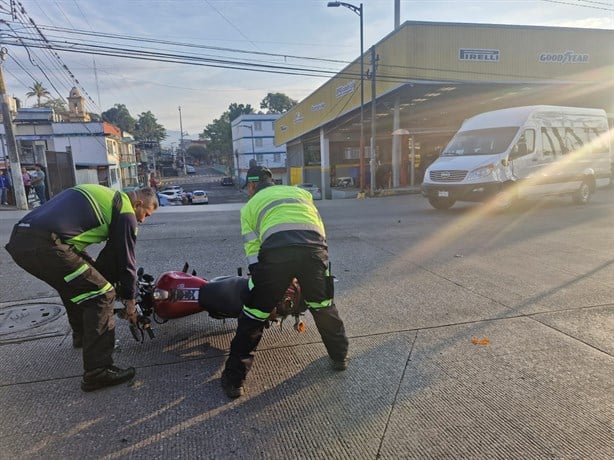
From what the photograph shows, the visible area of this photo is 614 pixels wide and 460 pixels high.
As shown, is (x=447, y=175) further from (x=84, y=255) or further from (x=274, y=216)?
(x=84, y=255)

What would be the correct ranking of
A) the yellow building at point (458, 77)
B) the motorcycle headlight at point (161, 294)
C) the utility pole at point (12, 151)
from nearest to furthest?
1. the motorcycle headlight at point (161, 294)
2. the utility pole at point (12, 151)
3. the yellow building at point (458, 77)

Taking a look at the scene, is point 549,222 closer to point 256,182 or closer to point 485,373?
point 485,373

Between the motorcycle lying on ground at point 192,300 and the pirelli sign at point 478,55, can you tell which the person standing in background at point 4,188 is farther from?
the pirelli sign at point 478,55

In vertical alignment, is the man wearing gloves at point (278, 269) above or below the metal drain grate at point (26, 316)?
above

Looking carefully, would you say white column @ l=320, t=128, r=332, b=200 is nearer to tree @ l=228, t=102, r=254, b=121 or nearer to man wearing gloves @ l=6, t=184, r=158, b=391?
man wearing gloves @ l=6, t=184, r=158, b=391

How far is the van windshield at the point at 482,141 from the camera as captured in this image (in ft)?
37.0

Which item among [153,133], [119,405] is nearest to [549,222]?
[119,405]

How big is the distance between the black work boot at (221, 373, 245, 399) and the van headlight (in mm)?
9550

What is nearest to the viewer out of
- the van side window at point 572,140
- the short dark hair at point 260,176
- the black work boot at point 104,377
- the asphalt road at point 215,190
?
the black work boot at point 104,377

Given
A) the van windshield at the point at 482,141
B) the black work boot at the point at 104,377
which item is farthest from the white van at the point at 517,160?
the black work boot at the point at 104,377

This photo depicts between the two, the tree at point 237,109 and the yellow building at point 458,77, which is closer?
the yellow building at point 458,77

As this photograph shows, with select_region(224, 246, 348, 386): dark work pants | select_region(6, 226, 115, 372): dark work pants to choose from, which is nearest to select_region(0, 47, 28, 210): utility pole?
select_region(6, 226, 115, 372): dark work pants

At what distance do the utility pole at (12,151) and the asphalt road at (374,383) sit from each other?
11.5 metres

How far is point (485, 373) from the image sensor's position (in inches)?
121
